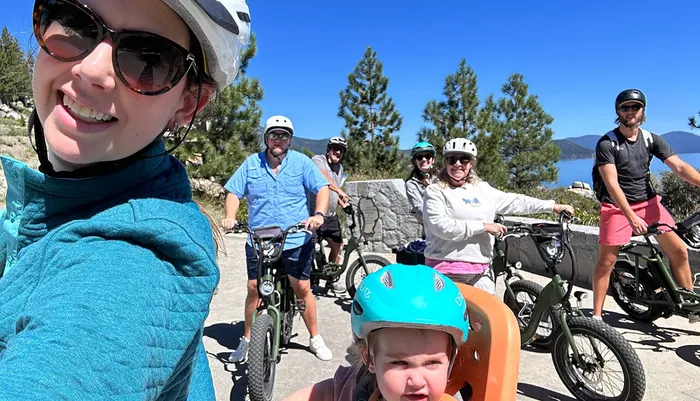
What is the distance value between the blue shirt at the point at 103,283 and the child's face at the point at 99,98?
0.05m

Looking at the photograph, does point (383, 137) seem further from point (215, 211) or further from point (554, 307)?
point (554, 307)

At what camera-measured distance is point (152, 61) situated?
2.61ft

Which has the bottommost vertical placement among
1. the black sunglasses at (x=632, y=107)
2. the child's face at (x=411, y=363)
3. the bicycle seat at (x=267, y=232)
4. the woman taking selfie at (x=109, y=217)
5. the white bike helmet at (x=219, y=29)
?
the child's face at (x=411, y=363)

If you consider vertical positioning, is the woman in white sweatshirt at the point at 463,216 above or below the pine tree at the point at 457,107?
below

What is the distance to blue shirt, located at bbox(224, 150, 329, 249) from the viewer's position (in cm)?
407

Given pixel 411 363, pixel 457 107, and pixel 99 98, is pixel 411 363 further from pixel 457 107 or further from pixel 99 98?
pixel 457 107

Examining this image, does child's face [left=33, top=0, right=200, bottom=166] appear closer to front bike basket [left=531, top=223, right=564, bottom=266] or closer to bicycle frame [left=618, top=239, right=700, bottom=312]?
front bike basket [left=531, top=223, right=564, bottom=266]

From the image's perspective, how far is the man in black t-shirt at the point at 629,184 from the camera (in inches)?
172

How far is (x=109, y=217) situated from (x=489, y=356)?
1425 mm

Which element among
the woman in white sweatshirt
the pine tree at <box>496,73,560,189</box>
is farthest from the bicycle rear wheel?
the pine tree at <box>496,73,560,189</box>

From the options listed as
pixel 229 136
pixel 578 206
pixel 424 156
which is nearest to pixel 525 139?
pixel 578 206

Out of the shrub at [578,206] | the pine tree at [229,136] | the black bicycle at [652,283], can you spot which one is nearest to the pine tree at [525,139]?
the shrub at [578,206]

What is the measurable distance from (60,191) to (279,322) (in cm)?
307

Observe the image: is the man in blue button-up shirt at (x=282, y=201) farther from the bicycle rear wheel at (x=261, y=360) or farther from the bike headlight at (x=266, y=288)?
the bicycle rear wheel at (x=261, y=360)
